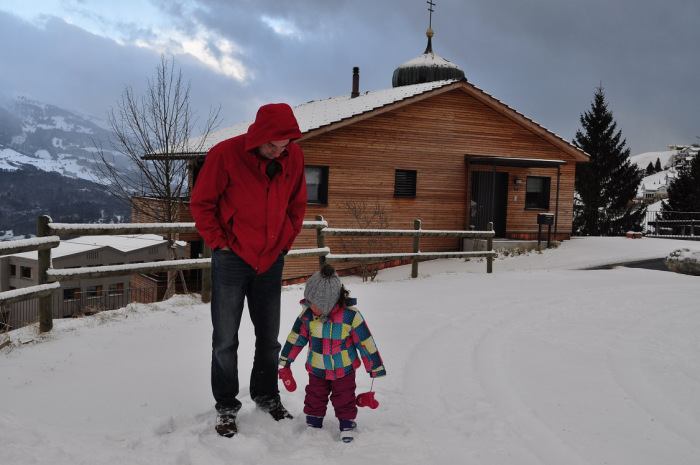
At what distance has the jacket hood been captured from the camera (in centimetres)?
331

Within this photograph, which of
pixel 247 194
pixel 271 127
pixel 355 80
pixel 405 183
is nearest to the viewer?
pixel 271 127

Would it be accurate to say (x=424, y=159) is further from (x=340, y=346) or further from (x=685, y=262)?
(x=340, y=346)

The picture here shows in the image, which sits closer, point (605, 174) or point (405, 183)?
point (405, 183)

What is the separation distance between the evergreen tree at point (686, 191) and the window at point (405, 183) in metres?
33.0

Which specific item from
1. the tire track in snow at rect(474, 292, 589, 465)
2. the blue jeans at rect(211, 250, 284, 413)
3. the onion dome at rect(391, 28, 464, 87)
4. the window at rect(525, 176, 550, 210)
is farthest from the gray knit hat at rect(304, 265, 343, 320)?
the onion dome at rect(391, 28, 464, 87)

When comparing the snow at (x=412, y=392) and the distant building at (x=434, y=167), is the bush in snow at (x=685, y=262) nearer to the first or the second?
the snow at (x=412, y=392)

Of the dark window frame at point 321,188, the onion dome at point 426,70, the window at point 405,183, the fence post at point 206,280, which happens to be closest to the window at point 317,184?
the dark window frame at point 321,188

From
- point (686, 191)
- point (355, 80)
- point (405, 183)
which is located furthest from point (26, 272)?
point (686, 191)

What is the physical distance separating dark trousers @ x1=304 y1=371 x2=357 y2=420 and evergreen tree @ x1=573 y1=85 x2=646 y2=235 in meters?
35.9

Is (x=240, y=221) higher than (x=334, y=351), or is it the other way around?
(x=240, y=221)

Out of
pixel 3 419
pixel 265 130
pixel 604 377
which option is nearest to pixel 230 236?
pixel 265 130

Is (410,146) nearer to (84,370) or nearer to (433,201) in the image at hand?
(433,201)

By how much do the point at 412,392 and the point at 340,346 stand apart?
3.76ft

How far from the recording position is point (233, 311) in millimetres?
3506
